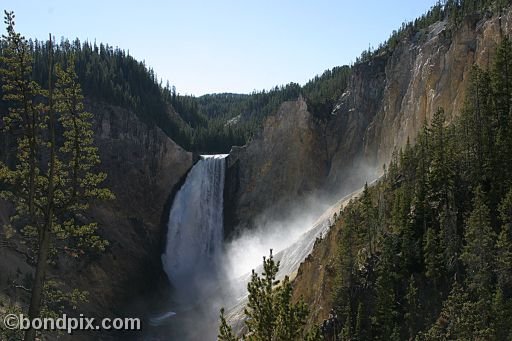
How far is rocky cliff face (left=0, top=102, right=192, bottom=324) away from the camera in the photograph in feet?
170

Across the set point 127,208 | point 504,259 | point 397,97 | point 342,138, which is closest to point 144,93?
point 127,208

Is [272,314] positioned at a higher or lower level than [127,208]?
higher

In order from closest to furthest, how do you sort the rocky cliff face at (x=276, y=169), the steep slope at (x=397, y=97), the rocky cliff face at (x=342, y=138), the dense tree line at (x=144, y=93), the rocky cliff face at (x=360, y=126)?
1. the steep slope at (x=397, y=97)
2. the rocky cliff face at (x=360, y=126)
3. the rocky cliff face at (x=342, y=138)
4. the rocky cliff face at (x=276, y=169)
5. the dense tree line at (x=144, y=93)

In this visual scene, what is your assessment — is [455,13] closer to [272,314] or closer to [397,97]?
[397,97]

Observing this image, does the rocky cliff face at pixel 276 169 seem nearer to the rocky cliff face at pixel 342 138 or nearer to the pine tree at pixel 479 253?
the rocky cliff face at pixel 342 138

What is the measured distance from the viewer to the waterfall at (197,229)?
207 ft

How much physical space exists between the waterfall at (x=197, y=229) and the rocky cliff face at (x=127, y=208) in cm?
175

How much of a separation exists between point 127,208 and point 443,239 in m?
43.7

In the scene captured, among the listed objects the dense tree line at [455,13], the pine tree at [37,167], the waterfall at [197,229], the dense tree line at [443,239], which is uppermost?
the dense tree line at [455,13]

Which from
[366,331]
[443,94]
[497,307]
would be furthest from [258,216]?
[497,307]

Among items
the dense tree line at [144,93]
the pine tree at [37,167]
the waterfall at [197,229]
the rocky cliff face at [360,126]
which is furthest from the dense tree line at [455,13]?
the pine tree at [37,167]

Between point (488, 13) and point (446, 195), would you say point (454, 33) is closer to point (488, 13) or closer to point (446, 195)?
point (488, 13)

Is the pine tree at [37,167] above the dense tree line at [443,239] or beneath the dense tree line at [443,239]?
above

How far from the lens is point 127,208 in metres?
63.3
